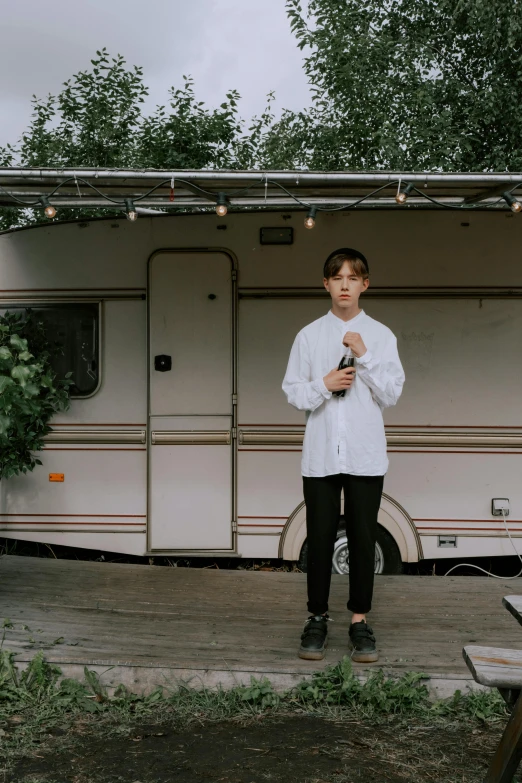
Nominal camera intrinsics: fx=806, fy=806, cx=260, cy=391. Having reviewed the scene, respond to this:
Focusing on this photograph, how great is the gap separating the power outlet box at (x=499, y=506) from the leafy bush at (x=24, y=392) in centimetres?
316

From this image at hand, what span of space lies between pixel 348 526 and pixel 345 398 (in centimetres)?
62

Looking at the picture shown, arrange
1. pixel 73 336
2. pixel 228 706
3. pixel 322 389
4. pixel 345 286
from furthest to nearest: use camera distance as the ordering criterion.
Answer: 1. pixel 73 336
2. pixel 345 286
3. pixel 322 389
4. pixel 228 706

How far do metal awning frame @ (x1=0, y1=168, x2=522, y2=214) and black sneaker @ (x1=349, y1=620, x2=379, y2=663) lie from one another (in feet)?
7.86

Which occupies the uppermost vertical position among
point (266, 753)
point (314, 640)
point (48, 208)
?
point (48, 208)

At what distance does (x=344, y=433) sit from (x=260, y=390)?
6.92 feet

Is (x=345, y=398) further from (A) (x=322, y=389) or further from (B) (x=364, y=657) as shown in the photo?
(B) (x=364, y=657)

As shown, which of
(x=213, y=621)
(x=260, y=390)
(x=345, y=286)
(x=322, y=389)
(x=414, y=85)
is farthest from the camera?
(x=414, y=85)

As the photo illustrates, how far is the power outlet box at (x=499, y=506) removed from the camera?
5.74 metres

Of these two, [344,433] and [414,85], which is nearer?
[344,433]

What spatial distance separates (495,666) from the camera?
8.46 ft

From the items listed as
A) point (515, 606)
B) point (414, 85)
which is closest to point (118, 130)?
point (414, 85)

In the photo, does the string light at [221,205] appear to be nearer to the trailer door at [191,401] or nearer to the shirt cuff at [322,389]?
the trailer door at [191,401]

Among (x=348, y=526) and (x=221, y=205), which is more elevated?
(x=221, y=205)

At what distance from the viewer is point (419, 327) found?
5844 mm
